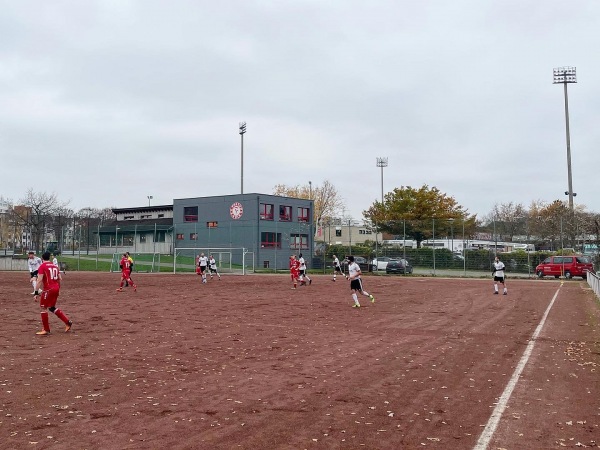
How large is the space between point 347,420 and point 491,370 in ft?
12.3

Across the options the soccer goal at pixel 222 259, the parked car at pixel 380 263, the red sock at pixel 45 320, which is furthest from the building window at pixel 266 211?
the red sock at pixel 45 320

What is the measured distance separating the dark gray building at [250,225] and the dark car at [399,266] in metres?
10.9

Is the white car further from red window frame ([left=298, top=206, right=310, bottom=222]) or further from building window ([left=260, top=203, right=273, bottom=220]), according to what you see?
red window frame ([left=298, top=206, right=310, bottom=222])

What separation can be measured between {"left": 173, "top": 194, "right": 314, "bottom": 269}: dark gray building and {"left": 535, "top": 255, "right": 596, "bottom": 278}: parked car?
22701mm

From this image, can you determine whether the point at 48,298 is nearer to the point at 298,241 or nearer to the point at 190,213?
the point at 298,241

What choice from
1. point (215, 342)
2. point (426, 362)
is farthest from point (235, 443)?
point (215, 342)

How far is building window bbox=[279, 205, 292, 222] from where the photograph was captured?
58.8 metres

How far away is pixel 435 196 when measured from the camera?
6344 centimetres

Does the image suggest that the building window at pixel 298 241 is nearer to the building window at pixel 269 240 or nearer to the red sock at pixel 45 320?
the building window at pixel 269 240

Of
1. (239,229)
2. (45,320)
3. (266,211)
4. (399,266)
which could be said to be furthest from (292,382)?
(266,211)

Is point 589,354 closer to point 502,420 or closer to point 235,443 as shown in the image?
point 502,420

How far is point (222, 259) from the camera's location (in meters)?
54.6

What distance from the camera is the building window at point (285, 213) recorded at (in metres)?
58.8

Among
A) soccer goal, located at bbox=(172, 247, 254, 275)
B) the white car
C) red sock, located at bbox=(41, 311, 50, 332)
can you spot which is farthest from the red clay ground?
soccer goal, located at bbox=(172, 247, 254, 275)
